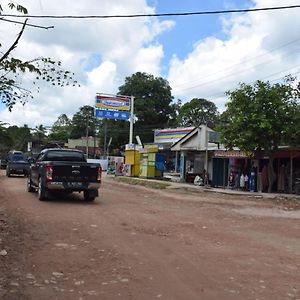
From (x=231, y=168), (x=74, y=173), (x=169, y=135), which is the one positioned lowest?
(x=74, y=173)

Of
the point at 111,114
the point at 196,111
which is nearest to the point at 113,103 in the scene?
the point at 111,114

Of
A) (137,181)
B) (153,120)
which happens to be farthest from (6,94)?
(153,120)

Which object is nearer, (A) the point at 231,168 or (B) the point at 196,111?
(A) the point at 231,168

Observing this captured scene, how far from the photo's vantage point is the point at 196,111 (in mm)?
86688

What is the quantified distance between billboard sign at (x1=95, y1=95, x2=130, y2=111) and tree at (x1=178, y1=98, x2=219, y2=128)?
40153mm

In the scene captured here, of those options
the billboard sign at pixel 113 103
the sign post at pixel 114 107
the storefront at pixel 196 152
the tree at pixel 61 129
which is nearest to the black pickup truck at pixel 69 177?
the storefront at pixel 196 152

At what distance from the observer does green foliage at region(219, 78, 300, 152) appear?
25750 millimetres

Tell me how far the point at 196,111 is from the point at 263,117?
61349mm

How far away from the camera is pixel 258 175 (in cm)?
2953

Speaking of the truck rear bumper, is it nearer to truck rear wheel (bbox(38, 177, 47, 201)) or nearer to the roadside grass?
truck rear wheel (bbox(38, 177, 47, 201))

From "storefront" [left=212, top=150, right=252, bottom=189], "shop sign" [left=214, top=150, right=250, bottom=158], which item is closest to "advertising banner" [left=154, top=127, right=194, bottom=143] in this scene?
"storefront" [left=212, top=150, right=252, bottom=189]

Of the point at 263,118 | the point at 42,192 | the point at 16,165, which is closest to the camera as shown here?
the point at 42,192

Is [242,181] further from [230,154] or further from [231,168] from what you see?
[231,168]

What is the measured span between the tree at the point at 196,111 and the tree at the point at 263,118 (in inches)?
2229
